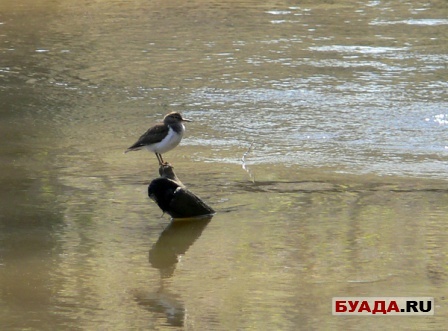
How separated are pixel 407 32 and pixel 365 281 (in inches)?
389

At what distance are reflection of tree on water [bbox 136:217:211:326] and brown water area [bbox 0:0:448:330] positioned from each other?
0.02m

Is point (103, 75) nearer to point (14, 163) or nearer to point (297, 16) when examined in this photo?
point (14, 163)

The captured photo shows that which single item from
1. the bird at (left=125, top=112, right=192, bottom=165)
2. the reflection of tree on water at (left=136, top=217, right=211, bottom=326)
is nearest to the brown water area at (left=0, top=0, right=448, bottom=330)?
the reflection of tree on water at (left=136, top=217, right=211, bottom=326)

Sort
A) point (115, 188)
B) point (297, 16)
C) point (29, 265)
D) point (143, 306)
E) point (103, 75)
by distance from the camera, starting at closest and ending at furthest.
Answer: point (143, 306)
point (29, 265)
point (115, 188)
point (103, 75)
point (297, 16)

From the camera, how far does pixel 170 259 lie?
7.39 meters

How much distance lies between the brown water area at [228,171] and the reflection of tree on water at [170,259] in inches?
0.7

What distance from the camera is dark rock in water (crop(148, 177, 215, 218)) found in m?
8.20

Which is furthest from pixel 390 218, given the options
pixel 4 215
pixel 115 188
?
pixel 4 215

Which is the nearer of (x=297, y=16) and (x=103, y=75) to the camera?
(x=103, y=75)

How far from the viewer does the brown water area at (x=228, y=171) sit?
21.7ft

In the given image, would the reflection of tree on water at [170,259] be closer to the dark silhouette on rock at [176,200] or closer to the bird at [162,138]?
the dark silhouette on rock at [176,200]

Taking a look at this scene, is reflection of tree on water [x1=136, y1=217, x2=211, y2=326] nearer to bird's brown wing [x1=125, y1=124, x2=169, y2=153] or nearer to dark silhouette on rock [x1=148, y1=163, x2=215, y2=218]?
dark silhouette on rock [x1=148, y1=163, x2=215, y2=218]

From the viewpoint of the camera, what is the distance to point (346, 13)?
18.0 meters

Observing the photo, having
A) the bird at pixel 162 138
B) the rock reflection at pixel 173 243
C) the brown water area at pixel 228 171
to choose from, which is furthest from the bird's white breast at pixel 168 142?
the rock reflection at pixel 173 243
